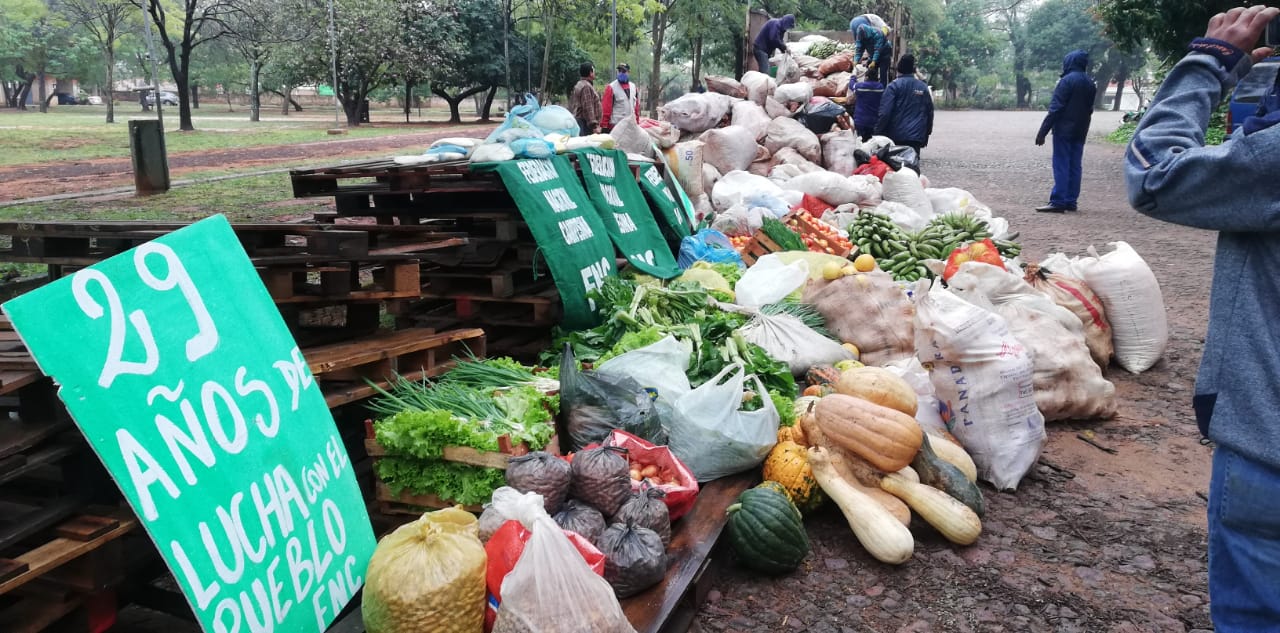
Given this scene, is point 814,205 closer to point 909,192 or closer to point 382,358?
point 909,192

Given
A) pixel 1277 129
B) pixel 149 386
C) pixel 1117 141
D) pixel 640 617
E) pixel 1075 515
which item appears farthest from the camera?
pixel 1117 141

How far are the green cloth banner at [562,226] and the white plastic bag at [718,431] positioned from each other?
143 cm

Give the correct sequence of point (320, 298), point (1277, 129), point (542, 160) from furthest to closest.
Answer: point (542, 160) → point (320, 298) → point (1277, 129)

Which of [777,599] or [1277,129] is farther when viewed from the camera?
[777,599]

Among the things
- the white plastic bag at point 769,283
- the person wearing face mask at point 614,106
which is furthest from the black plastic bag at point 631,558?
the person wearing face mask at point 614,106

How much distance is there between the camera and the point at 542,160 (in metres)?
5.21

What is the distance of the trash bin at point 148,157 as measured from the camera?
36.6 ft

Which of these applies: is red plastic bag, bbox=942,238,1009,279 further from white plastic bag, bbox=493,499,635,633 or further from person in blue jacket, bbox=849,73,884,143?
person in blue jacket, bbox=849,73,884,143

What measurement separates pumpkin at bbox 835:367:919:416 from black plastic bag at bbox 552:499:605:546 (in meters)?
1.48

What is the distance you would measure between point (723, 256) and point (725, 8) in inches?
1166

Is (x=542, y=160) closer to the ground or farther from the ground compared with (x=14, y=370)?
farther from the ground

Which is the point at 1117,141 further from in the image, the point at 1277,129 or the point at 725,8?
the point at 1277,129

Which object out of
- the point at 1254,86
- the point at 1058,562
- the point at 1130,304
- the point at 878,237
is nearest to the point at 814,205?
the point at 878,237

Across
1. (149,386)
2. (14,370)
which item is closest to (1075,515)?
(149,386)
